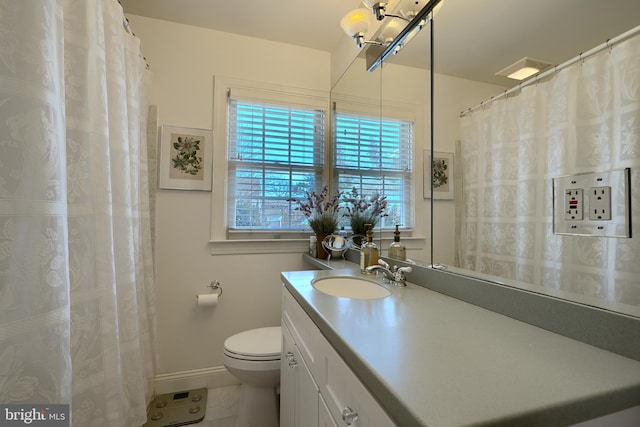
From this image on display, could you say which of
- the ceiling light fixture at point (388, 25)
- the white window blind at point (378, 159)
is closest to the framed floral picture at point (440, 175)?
the white window blind at point (378, 159)

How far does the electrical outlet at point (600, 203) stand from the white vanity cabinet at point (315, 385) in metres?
0.70

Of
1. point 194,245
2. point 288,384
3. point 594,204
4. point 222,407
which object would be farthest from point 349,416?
point 194,245

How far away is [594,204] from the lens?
70 cm

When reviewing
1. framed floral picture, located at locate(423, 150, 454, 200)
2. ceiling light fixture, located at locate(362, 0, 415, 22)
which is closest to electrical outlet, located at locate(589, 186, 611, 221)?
framed floral picture, located at locate(423, 150, 454, 200)

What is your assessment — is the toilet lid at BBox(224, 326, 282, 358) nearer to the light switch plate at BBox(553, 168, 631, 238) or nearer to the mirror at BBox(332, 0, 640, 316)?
the mirror at BBox(332, 0, 640, 316)

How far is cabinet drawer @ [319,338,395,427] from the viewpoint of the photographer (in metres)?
0.53

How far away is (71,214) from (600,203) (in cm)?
154

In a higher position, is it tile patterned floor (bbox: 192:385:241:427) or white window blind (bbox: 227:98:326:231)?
white window blind (bbox: 227:98:326:231)

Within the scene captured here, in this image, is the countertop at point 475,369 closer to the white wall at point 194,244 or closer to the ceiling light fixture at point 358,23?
the white wall at point 194,244

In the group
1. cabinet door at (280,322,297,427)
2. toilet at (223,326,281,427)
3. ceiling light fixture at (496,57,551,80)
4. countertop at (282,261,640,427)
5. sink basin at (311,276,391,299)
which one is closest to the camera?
countertop at (282,261,640,427)

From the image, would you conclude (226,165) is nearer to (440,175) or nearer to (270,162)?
(270,162)

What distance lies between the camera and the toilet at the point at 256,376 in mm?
1442

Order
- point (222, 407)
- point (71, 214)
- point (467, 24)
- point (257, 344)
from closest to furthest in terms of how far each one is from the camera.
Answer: point (71, 214)
point (467, 24)
point (257, 344)
point (222, 407)

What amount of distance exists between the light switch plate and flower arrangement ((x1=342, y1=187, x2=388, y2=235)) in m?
0.93
